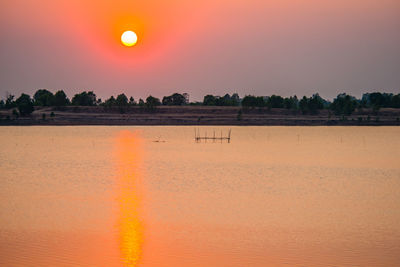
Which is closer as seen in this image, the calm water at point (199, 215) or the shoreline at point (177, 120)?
the calm water at point (199, 215)

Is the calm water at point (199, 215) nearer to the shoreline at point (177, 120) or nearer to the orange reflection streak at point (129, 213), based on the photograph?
the orange reflection streak at point (129, 213)

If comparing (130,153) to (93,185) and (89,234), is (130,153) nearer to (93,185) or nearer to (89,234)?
(93,185)

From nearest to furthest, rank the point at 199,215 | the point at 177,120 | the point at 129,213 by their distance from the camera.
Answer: the point at 199,215 < the point at 129,213 < the point at 177,120

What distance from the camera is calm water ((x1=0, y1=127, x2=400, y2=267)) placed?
21.8 m

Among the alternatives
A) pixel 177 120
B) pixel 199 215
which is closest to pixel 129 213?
pixel 199 215

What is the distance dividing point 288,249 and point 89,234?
7.96 metres

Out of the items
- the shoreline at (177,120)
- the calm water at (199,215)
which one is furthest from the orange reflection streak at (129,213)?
the shoreline at (177,120)

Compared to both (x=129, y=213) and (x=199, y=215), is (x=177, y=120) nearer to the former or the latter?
(x=129, y=213)

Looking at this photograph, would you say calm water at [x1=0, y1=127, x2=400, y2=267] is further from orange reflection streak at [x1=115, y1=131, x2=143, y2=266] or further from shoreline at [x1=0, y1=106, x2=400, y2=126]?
shoreline at [x1=0, y1=106, x2=400, y2=126]

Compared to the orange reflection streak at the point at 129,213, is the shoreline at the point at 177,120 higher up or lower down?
lower down

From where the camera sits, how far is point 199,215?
2995 centimetres

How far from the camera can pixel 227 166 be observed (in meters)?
58.2

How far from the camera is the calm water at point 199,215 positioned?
21.8 m

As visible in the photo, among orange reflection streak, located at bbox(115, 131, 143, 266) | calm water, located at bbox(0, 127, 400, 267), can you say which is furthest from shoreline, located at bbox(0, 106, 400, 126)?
calm water, located at bbox(0, 127, 400, 267)
